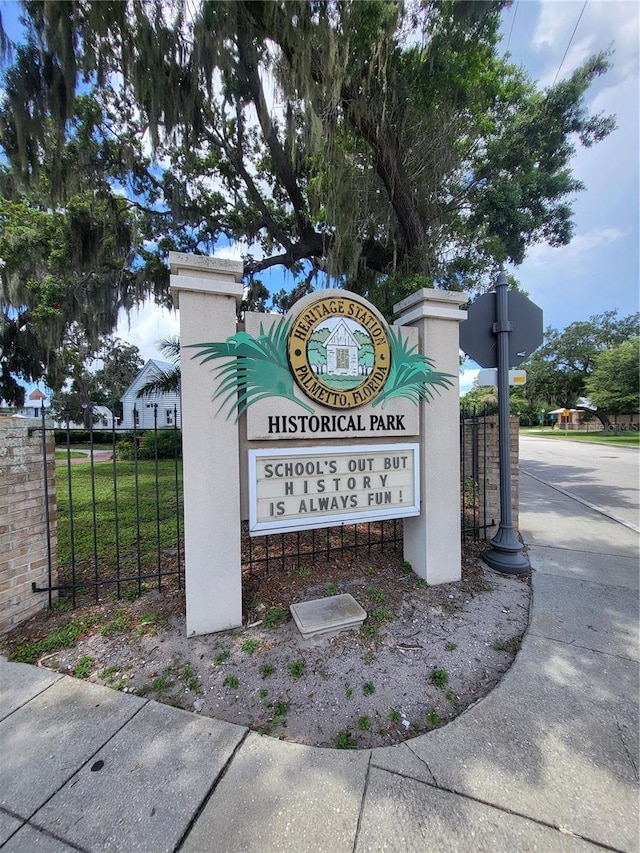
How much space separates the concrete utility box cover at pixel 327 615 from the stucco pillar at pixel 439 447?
975 millimetres

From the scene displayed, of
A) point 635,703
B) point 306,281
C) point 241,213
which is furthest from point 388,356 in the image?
point 241,213

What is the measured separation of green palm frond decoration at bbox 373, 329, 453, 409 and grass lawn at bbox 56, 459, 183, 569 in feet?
7.54

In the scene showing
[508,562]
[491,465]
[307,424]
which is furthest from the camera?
[491,465]

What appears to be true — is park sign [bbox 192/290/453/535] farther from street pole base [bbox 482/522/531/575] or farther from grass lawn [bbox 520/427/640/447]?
grass lawn [bbox 520/427/640/447]

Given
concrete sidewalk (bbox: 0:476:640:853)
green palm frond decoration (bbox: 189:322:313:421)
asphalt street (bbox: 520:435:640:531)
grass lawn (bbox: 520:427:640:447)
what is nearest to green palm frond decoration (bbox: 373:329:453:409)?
green palm frond decoration (bbox: 189:322:313:421)

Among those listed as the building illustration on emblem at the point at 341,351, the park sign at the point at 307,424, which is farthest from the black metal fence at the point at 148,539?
the building illustration on emblem at the point at 341,351

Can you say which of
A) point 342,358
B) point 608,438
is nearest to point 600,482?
point 342,358

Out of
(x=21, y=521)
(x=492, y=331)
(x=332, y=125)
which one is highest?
(x=332, y=125)

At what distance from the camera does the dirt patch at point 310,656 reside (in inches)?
82.2

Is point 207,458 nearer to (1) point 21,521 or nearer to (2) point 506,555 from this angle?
(1) point 21,521

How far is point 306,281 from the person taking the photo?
9.63 metres

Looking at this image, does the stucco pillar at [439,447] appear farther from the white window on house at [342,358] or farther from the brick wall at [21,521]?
the brick wall at [21,521]

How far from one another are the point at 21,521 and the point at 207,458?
5.28 feet

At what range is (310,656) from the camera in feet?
8.34
